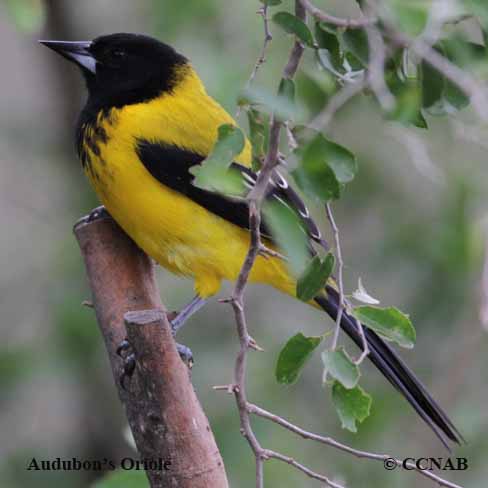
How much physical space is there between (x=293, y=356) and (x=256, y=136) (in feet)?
1.29

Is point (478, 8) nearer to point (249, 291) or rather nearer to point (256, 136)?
point (256, 136)

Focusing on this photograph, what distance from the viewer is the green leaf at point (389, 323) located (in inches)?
73.5

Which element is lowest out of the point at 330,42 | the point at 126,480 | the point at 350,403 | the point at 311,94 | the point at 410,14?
the point at 126,480

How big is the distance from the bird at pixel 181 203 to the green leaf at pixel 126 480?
0.58 m

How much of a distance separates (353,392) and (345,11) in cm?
262

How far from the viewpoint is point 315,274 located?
6.00 ft

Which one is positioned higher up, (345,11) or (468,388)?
(345,11)

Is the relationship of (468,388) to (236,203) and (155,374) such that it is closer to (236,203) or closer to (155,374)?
(236,203)

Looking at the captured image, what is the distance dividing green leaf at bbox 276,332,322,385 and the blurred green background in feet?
4.64

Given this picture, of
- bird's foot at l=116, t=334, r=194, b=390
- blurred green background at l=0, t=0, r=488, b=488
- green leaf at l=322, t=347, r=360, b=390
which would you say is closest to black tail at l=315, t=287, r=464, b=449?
bird's foot at l=116, t=334, r=194, b=390

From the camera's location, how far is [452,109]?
5.72 ft

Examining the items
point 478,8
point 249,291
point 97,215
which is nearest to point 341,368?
point 478,8

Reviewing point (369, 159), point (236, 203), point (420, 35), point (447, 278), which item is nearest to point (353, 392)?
point (420, 35)

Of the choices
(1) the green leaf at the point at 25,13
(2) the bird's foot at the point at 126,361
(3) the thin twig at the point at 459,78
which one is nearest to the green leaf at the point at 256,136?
(3) the thin twig at the point at 459,78
